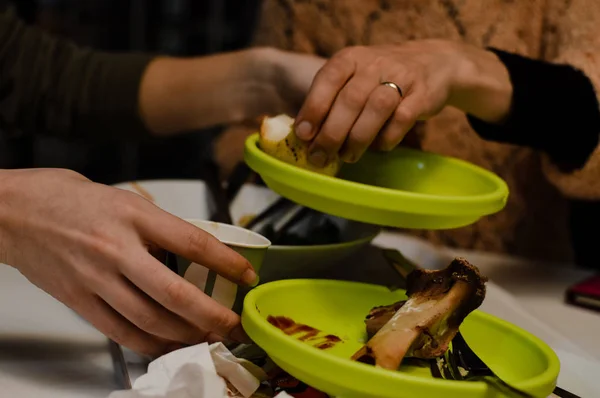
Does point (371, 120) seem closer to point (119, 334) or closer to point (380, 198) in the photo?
point (380, 198)

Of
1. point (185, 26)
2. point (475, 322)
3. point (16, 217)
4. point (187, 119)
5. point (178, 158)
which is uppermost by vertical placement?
point (16, 217)

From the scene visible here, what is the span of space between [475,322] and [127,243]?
333mm

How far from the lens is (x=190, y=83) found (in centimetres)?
130

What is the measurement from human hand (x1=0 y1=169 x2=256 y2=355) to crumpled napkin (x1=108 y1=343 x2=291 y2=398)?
29 millimetres

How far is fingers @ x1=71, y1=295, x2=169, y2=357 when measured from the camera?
2.05 ft

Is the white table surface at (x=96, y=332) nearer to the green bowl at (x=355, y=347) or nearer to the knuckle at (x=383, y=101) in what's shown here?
the green bowl at (x=355, y=347)

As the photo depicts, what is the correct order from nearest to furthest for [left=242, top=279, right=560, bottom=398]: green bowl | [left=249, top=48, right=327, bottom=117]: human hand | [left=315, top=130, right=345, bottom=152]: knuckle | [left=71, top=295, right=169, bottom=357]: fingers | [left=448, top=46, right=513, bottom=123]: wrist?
[left=242, top=279, right=560, bottom=398]: green bowl < [left=71, top=295, right=169, bottom=357]: fingers < [left=315, top=130, right=345, bottom=152]: knuckle < [left=448, top=46, right=513, bottom=123]: wrist < [left=249, top=48, right=327, bottom=117]: human hand

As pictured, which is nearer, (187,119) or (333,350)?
(333,350)

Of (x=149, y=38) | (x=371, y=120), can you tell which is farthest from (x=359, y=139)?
(x=149, y=38)

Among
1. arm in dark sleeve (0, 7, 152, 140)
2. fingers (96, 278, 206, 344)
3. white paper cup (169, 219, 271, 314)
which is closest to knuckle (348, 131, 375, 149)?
white paper cup (169, 219, 271, 314)

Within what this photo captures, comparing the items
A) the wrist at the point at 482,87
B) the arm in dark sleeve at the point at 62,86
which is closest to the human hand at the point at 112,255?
the wrist at the point at 482,87

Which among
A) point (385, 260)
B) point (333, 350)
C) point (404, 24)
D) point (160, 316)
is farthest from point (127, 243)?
point (404, 24)

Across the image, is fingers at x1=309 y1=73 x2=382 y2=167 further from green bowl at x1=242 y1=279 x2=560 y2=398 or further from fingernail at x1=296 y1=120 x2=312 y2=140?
green bowl at x1=242 y1=279 x2=560 y2=398

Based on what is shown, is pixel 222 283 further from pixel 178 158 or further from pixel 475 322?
pixel 178 158
